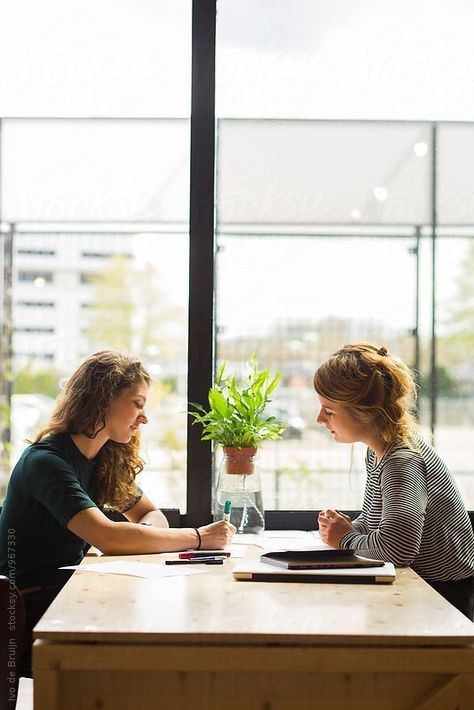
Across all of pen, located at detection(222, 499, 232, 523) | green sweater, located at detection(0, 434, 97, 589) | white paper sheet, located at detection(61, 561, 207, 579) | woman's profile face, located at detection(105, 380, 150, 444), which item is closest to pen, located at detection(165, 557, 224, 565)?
white paper sheet, located at detection(61, 561, 207, 579)

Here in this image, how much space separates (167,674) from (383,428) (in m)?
1.11

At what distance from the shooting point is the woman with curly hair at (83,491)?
2.51 metres

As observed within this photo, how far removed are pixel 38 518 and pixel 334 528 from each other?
872mm

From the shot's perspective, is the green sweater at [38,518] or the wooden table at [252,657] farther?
the green sweater at [38,518]

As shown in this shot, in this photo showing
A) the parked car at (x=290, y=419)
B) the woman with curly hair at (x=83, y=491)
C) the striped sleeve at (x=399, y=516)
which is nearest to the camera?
the striped sleeve at (x=399, y=516)

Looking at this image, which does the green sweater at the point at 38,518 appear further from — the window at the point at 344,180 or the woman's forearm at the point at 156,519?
the window at the point at 344,180

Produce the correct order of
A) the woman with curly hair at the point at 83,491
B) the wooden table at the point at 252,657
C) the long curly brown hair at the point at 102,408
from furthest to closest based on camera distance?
the long curly brown hair at the point at 102,408
the woman with curly hair at the point at 83,491
the wooden table at the point at 252,657

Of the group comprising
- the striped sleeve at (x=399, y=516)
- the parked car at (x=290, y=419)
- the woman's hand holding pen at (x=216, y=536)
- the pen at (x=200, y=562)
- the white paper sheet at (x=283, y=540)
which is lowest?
the white paper sheet at (x=283, y=540)

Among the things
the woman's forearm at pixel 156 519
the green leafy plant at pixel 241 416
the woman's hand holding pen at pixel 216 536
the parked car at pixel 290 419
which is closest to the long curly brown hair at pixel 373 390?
the green leafy plant at pixel 241 416

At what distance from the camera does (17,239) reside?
131 inches

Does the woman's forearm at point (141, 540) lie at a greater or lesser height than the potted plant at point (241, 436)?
lesser

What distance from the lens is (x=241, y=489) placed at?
2.95 m

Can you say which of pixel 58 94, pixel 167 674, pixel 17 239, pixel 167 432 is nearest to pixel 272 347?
pixel 167 432

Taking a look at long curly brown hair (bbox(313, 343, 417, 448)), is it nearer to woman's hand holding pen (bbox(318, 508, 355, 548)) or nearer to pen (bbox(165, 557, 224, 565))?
woman's hand holding pen (bbox(318, 508, 355, 548))
